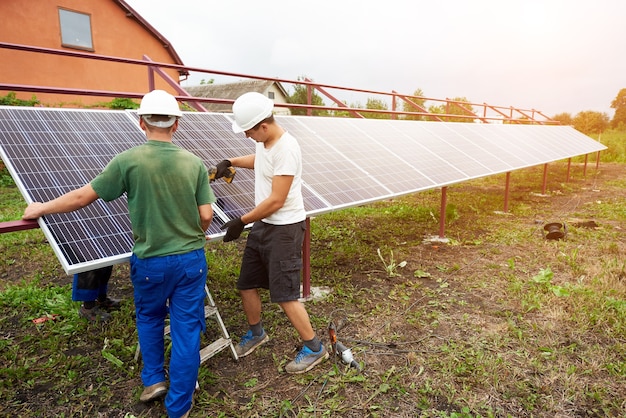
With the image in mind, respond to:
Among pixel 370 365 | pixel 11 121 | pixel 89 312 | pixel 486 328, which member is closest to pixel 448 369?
pixel 370 365

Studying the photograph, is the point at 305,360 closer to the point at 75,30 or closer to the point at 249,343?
the point at 249,343

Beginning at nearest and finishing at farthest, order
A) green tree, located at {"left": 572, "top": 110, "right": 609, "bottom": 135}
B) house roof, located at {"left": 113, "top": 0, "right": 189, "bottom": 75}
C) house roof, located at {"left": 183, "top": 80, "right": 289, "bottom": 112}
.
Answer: house roof, located at {"left": 113, "top": 0, "right": 189, "bottom": 75} → house roof, located at {"left": 183, "top": 80, "right": 289, "bottom": 112} → green tree, located at {"left": 572, "top": 110, "right": 609, "bottom": 135}

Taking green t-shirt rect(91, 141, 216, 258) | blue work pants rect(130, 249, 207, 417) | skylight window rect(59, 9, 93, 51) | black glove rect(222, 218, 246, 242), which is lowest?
blue work pants rect(130, 249, 207, 417)

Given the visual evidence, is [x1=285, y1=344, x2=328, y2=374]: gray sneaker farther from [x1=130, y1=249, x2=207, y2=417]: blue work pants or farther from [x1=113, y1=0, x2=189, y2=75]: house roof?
[x1=113, y1=0, x2=189, y2=75]: house roof

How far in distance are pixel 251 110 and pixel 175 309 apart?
4.76 feet

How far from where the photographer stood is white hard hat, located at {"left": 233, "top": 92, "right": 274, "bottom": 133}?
2857 millimetres

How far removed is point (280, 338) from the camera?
3916mm

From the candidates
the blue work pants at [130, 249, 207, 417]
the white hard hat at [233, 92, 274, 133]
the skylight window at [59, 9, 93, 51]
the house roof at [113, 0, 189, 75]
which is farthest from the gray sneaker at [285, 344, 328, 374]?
the skylight window at [59, 9, 93, 51]

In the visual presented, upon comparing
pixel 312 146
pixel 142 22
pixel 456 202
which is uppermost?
pixel 142 22

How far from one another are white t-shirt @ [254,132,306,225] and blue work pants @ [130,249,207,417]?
698mm

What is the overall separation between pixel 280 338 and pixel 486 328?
6.77 feet

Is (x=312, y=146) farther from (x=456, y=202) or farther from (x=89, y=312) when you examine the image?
(x=456, y=202)

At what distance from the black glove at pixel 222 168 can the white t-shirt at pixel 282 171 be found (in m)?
0.46

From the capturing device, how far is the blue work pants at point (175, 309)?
2.59 m
